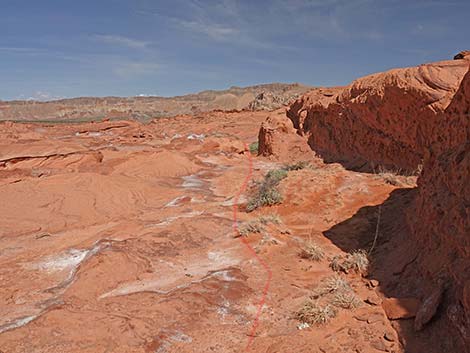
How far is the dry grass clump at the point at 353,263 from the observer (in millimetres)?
4902

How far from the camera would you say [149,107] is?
7494 cm

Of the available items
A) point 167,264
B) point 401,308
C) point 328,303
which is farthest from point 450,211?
point 167,264

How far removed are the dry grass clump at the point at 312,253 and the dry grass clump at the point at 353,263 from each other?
0.78 feet

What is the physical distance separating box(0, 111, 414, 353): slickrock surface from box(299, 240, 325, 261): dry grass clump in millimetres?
96

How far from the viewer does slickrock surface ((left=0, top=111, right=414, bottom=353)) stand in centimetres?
358

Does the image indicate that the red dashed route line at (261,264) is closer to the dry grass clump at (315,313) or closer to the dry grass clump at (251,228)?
the dry grass clump at (251,228)

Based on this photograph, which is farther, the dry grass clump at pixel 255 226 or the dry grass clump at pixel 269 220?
the dry grass clump at pixel 269 220

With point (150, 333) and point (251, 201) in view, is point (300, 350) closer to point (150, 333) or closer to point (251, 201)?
point (150, 333)

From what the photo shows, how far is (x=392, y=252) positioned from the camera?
500cm

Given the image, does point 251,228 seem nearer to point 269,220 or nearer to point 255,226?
point 255,226

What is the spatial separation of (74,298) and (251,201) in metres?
4.55

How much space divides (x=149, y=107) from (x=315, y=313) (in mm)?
74463

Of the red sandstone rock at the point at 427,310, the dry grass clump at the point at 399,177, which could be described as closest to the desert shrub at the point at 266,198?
the dry grass clump at the point at 399,177

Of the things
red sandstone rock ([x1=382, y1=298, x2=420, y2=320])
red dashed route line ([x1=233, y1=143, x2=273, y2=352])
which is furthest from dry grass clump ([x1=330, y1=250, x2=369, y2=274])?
red sandstone rock ([x1=382, y1=298, x2=420, y2=320])
